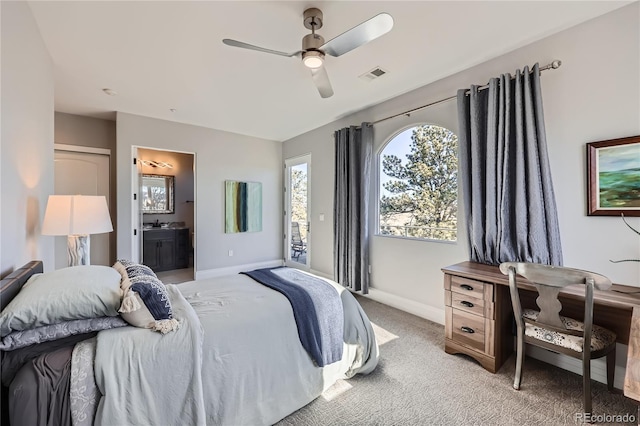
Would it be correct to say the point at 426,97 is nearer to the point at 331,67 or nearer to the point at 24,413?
the point at 331,67

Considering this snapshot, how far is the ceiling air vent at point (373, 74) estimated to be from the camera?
9.29ft

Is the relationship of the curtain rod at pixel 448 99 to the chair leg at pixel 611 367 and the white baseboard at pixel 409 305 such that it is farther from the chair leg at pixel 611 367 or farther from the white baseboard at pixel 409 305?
the white baseboard at pixel 409 305

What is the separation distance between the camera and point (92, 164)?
425 cm

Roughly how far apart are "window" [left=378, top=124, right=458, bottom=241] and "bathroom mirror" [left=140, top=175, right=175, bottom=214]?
15.2 ft

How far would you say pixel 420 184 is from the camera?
334 centimetres

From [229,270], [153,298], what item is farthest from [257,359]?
[229,270]

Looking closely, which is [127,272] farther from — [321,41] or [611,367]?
[611,367]

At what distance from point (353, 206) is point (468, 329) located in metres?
2.07

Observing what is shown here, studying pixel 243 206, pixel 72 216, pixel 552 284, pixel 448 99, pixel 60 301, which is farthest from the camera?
pixel 243 206

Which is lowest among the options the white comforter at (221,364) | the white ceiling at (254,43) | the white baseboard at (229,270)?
the white baseboard at (229,270)

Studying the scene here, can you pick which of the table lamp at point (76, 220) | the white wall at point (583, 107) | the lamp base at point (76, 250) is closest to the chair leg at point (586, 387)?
the white wall at point (583, 107)

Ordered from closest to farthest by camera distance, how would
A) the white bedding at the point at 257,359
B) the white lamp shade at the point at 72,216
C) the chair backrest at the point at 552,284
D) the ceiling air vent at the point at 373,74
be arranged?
the white bedding at the point at 257,359, the chair backrest at the point at 552,284, the white lamp shade at the point at 72,216, the ceiling air vent at the point at 373,74

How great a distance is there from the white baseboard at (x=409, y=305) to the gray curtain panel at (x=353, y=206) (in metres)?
0.17

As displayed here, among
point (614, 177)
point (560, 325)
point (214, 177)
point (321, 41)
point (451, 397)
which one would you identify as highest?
point (321, 41)
